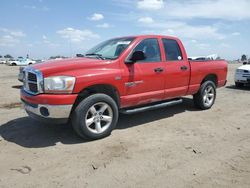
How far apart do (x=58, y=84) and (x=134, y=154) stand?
5.66ft

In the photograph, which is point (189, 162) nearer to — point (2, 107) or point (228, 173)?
point (228, 173)

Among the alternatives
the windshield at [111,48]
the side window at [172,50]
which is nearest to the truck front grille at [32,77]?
the windshield at [111,48]

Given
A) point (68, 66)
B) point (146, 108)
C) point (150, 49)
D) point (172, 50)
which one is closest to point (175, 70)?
point (172, 50)

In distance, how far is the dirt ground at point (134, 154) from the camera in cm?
345

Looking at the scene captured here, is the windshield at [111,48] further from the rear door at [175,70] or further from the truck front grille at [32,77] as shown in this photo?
the truck front grille at [32,77]

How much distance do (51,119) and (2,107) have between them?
12.5ft

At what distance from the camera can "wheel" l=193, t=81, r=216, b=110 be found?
23.8ft

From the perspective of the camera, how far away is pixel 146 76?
18.4ft

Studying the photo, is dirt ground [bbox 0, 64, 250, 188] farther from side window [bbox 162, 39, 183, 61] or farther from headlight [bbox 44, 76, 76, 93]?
side window [bbox 162, 39, 183, 61]

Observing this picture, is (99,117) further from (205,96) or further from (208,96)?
(208,96)

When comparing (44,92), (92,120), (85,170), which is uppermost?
(44,92)

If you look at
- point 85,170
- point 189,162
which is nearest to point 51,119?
point 85,170

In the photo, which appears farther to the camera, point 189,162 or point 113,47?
point 113,47

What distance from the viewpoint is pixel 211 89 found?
759 cm
